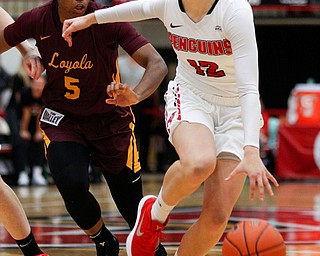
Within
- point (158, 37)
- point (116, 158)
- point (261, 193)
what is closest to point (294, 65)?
point (158, 37)

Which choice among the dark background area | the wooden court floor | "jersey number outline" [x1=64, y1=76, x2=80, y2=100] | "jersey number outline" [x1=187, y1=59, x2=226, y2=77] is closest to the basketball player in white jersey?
"jersey number outline" [x1=187, y1=59, x2=226, y2=77]

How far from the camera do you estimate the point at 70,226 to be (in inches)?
308

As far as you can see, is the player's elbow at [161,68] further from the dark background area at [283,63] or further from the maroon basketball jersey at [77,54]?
the dark background area at [283,63]

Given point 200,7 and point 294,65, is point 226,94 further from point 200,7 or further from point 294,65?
point 294,65

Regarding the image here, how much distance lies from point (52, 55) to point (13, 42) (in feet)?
0.91

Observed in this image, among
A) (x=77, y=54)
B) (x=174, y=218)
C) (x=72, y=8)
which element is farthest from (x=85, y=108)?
(x=174, y=218)

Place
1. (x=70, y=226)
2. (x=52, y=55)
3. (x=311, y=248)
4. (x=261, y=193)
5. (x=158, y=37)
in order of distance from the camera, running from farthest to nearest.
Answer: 1. (x=158, y=37)
2. (x=70, y=226)
3. (x=311, y=248)
4. (x=52, y=55)
5. (x=261, y=193)

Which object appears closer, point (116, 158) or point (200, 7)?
point (200, 7)

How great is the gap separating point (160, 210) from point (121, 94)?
2.42ft

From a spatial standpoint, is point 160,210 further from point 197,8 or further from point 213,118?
point 197,8

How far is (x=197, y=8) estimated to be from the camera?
191 inches

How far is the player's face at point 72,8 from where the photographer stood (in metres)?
5.41

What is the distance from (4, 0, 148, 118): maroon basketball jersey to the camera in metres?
5.47

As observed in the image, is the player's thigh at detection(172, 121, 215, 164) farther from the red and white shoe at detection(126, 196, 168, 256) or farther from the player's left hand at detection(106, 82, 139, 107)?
the red and white shoe at detection(126, 196, 168, 256)
